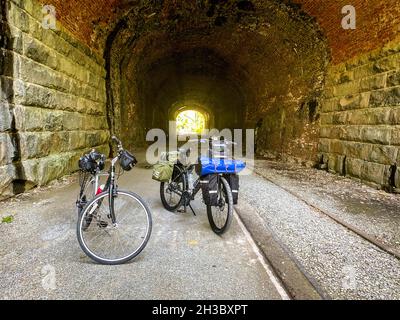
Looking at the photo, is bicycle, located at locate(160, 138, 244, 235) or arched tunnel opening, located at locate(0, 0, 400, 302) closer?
arched tunnel opening, located at locate(0, 0, 400, 302)

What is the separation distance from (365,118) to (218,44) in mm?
7622

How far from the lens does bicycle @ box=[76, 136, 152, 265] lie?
8.44 feet

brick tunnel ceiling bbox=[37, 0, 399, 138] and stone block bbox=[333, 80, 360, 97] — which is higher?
brick tunnel ceiling bbox=[37, 0, 399, 138]

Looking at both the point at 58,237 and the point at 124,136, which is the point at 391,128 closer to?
the point at 58,237

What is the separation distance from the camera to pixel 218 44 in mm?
11953

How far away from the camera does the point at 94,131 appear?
25.8ft

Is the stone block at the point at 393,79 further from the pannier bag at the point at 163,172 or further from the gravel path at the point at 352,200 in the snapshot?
the pannier bag at the point at 163,172

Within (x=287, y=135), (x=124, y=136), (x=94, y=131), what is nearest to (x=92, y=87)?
(x=94, y=131)

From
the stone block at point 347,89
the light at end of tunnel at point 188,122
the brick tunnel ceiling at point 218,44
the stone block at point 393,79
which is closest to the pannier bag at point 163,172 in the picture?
the brick tunnel ceiling at point 218,44

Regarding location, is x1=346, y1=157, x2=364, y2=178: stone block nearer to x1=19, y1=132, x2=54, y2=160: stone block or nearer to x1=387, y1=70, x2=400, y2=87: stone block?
x1=387, y1=70, x2=400, y2=87: stone block

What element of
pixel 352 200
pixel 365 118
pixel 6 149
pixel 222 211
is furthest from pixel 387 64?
pixel 6 149

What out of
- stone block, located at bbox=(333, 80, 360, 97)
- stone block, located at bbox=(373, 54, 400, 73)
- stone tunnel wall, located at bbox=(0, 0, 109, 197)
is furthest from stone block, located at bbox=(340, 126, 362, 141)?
stone tunnel wall, located at bbox=(0, 0, 109, 197)

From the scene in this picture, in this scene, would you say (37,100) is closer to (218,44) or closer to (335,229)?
(335,229)

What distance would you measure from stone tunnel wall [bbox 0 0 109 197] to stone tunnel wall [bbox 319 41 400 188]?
6.67 meters
